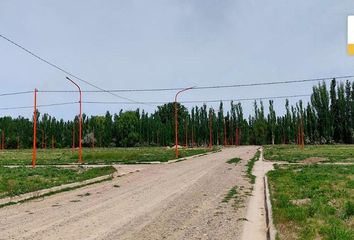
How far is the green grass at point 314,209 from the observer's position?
371 inches

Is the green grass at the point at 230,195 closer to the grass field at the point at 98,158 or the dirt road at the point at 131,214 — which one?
the dirt road at the point at 131,214

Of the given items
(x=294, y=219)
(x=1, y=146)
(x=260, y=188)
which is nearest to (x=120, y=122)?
(x=1, y=146)

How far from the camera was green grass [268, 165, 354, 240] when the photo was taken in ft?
30.9

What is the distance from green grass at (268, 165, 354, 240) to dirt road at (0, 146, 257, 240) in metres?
1.17

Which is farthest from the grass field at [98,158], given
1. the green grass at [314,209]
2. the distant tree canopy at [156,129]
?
the distant tree canopy at [156,129]

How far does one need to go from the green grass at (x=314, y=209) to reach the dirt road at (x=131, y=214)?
117 centimetres

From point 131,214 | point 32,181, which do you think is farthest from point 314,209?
point 32,181

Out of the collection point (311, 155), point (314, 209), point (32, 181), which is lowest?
point (314, 209)

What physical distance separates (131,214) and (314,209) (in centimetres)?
528

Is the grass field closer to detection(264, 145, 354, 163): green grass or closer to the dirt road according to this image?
detection(264, 145, 354, 163): green grass

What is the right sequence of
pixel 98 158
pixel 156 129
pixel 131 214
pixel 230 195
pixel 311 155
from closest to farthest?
pixel 131 214, pixel 230 195, pixel 311 155, pixel 98 158, pixel 156 129

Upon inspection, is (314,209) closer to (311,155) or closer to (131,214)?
(131,214)

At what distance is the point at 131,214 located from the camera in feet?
42.1

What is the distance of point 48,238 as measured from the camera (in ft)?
31.2
